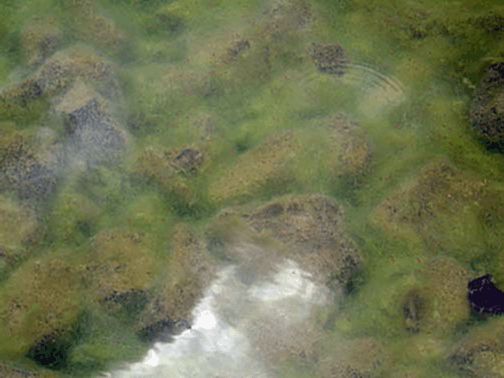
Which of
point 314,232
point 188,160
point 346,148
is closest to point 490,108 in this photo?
point 346,148

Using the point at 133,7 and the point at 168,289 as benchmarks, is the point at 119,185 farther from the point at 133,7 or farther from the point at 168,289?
the point at 133,7

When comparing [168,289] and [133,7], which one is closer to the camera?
[168,289]

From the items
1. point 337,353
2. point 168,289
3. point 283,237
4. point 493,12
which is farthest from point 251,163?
point 493,12

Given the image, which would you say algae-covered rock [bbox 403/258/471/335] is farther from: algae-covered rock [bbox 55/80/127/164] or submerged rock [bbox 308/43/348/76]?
algae-covered rock [bbox 55/80/127/164]

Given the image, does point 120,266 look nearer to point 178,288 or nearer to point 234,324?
point 178,288

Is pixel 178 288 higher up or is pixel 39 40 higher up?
pixel 39 40

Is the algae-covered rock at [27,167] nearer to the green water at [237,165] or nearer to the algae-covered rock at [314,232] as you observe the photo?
the green water at [237,165]

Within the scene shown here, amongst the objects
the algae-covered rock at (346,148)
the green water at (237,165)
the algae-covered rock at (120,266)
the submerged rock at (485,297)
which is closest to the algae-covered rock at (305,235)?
the green water at (237,165)
